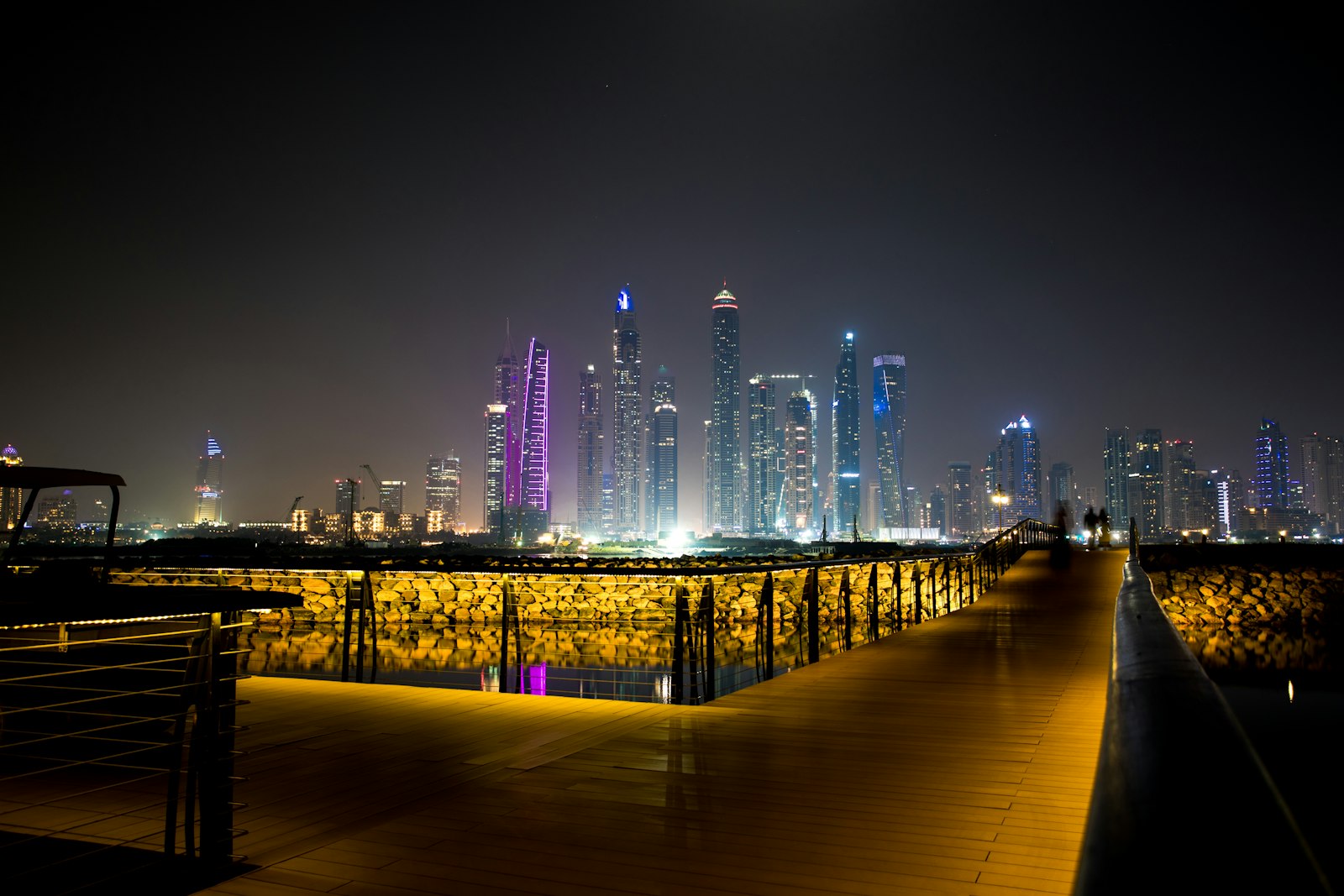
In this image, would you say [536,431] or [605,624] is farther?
[536,431]

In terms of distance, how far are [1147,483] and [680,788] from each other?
5713 inches

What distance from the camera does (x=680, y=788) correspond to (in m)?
3.92

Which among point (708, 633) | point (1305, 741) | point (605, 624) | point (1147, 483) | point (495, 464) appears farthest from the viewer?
point (495, 464)

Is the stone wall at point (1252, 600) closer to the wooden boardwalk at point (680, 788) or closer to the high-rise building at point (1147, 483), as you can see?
the wooden boardwalk at point (680, 788)

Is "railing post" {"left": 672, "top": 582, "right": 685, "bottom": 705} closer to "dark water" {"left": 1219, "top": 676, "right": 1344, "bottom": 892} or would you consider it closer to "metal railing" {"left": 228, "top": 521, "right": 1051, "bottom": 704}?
"metal railing" {"left": 228, "top": 521, "right": 1051, "bottom": 704}

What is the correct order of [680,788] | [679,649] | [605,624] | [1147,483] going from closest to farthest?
1. [680,788]
2. [679,649]
3. [605,624]
4. [1147,483]

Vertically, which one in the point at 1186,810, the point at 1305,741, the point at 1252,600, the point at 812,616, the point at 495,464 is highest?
the point at 495,464

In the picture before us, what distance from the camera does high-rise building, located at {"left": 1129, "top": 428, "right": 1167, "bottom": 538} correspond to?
128500mm

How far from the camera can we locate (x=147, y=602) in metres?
2.71

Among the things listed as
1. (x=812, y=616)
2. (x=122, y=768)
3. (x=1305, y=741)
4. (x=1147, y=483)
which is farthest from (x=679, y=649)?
(x=1147, y=483)

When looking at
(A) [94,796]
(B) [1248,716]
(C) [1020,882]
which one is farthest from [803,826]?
(B) [1248,716]

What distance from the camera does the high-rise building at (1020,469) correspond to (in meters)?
140

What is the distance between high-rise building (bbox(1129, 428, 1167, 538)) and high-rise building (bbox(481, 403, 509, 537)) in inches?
4017

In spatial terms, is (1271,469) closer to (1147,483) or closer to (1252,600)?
(1147,483)
